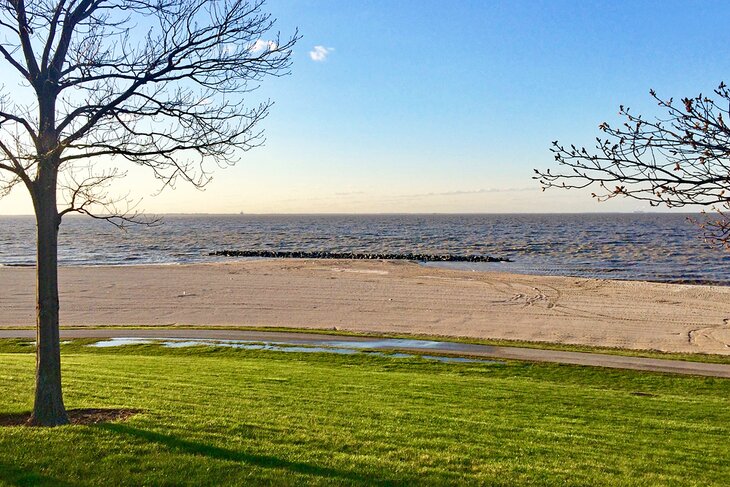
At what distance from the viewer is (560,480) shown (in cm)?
729

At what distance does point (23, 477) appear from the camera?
6508 mm

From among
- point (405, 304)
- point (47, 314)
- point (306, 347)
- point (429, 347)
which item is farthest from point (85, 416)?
point (405, 304)

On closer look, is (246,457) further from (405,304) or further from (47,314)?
(405,304)

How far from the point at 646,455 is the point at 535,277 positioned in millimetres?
44547

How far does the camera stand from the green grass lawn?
279 inches

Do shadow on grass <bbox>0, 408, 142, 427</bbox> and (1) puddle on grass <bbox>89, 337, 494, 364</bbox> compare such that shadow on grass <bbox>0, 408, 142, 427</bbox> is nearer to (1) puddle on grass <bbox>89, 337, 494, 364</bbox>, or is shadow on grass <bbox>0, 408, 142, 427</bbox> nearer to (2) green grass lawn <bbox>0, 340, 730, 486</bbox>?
(2) green grass lawn <bbox>0, 340, 730, 486</bbox>

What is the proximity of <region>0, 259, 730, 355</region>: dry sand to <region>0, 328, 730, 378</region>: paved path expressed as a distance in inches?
135

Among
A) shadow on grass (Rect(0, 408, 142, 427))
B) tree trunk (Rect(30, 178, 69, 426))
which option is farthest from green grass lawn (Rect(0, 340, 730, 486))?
tree trunk (Rect(30, 178, 69, 426))

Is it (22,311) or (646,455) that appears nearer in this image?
(646,455)

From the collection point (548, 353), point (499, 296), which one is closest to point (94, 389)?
point (548, 353)

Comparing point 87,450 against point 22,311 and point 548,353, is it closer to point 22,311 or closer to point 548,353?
point 548,353

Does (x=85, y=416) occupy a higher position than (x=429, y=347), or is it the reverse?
(x=85, y=416)

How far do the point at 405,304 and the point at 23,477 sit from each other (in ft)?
102

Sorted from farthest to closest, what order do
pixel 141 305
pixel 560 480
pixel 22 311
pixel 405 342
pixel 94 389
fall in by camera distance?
pixel 141 305
pixel 22 311
pixel 405 342
pixel 94 389
pixel 560 480
